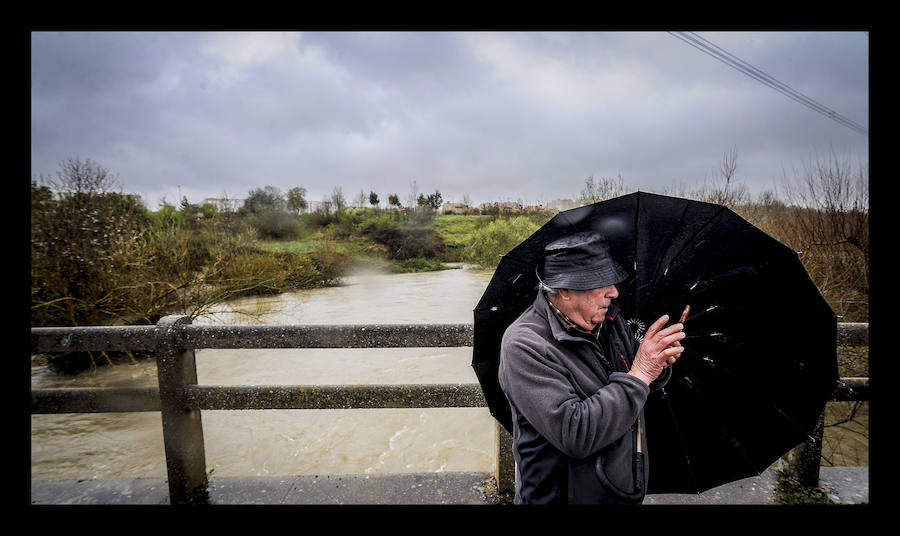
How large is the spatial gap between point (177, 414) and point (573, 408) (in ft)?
8.09

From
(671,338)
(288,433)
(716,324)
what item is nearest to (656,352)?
(671,338)

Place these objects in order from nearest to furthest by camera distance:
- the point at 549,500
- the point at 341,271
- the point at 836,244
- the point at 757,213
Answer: the point at 549,500 < the point at 836,244 < the point at 757,213 < the point at 341,271

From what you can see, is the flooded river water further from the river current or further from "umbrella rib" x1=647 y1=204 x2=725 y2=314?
"umbrella rib" x1=647 y1=204 x2=725 y2=314

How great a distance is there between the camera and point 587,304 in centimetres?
143

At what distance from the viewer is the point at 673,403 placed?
1506 millimetres

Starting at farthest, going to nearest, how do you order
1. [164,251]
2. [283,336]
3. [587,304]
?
[164,251]
[283,336]
[587,304]

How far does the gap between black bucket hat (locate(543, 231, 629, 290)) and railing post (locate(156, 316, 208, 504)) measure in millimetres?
2326

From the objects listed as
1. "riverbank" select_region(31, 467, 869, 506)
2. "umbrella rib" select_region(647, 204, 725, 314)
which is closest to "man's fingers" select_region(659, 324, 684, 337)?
"umbrella rib" select_region(647, 204, 725, 314)

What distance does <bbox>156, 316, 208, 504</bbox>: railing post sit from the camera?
2535 mm

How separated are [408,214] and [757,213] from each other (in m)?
31.3

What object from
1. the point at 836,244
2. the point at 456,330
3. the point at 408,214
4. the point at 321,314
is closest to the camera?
the point at 456,330

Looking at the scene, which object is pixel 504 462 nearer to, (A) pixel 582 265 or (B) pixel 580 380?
(B) pixel 580 380
